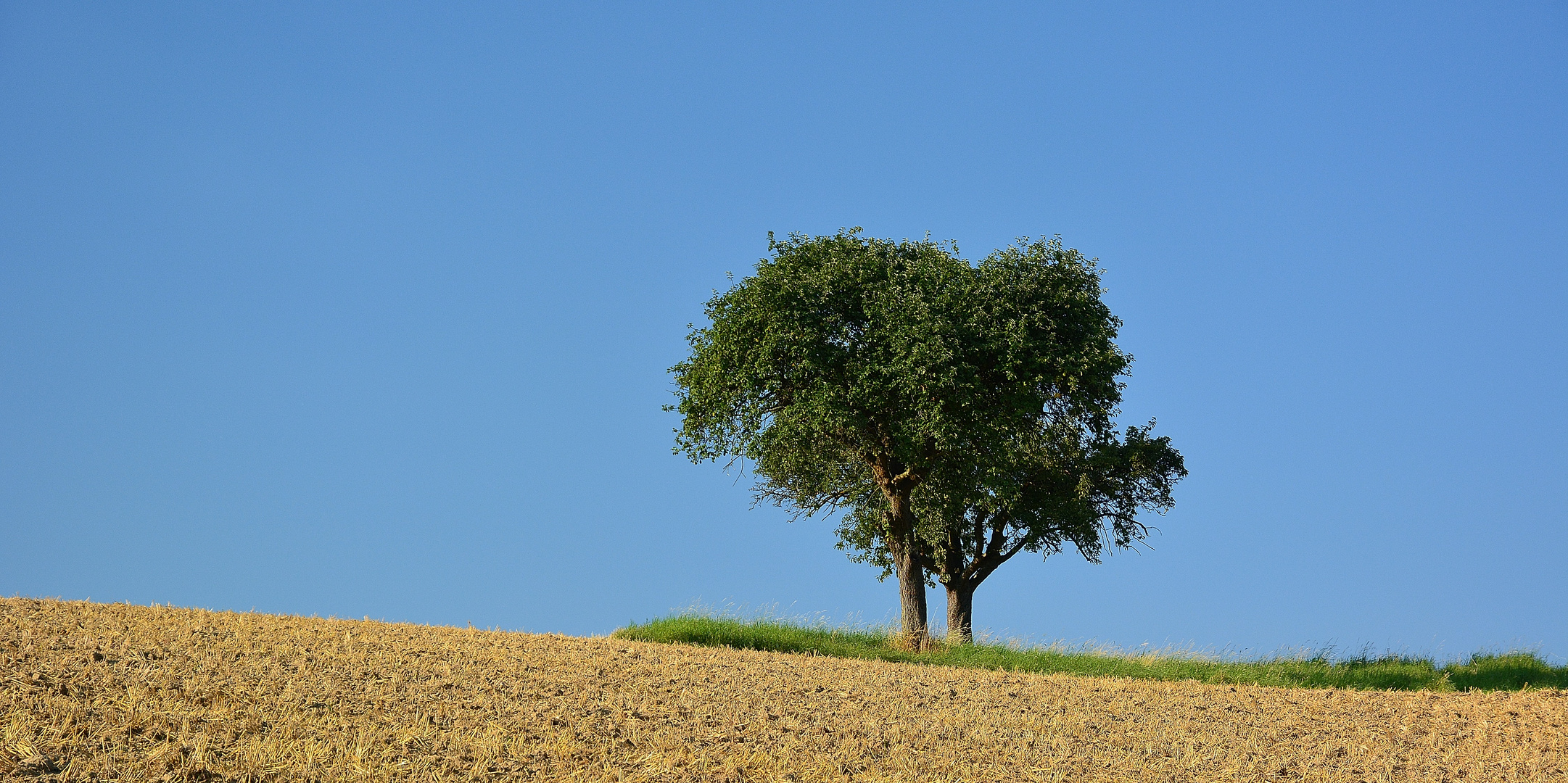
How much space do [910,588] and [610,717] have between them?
15477 millimetres

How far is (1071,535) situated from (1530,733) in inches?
530

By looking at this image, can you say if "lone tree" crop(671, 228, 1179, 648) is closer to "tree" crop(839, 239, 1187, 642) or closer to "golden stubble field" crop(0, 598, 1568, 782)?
"tree" crop(839, 239, 1187, 642)

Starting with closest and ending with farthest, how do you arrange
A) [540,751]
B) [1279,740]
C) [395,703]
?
[540,751] < [395,703] < [1279,740]

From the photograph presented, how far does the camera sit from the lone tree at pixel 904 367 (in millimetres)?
24516

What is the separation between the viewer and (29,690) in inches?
440

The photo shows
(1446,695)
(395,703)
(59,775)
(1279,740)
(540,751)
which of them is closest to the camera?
(59,775)

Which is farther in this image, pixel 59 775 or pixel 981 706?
pixel 981 706

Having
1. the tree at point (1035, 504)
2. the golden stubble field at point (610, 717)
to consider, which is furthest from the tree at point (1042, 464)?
the golden stubble field at point (610, 717)

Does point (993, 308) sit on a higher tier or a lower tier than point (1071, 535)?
higher

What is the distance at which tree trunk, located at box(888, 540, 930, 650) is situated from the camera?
86.9 ft

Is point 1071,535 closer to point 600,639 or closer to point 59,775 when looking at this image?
point 600,639

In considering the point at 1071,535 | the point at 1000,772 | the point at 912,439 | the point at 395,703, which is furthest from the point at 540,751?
the point at 1071,535

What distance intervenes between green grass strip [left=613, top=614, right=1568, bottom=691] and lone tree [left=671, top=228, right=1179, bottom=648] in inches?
81.4

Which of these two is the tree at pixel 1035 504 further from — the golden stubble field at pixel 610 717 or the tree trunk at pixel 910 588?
the golden stubble field at pixel 610 717
